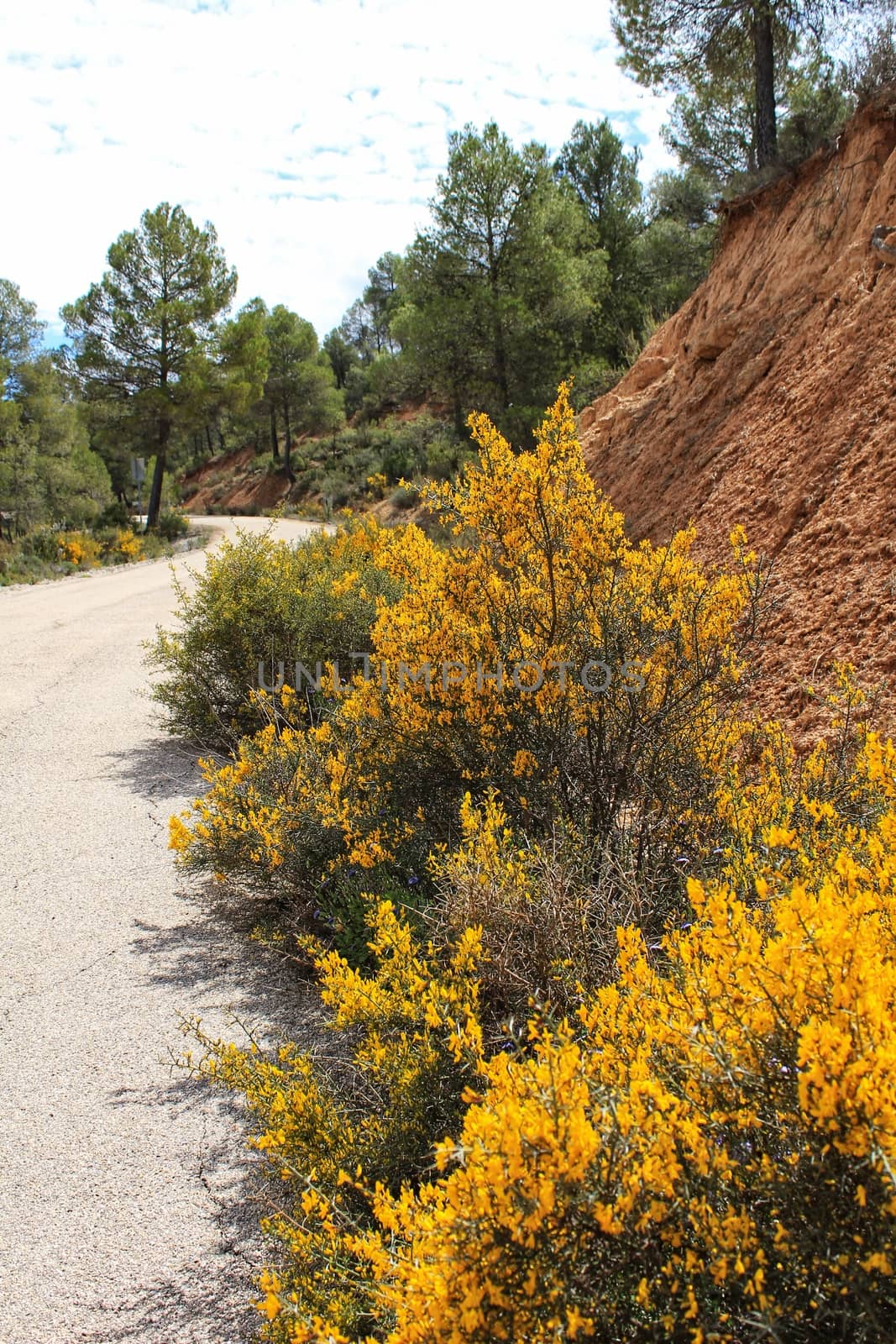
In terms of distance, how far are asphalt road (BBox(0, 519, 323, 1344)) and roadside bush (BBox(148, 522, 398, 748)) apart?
1.61 ft

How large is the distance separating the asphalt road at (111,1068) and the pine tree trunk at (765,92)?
32.8 ft

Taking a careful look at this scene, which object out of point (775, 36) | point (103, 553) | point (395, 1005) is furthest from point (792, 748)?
point (103, 553)

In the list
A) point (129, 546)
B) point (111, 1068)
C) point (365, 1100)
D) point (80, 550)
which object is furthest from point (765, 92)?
point (129, 546)

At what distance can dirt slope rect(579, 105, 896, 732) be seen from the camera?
472 centimetres

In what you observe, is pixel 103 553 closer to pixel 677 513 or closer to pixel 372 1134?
pixel 677 513

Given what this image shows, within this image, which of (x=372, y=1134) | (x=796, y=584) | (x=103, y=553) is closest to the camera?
(x=372, y=1134)

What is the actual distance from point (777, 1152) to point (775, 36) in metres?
14.4

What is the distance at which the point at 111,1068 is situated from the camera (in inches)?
114

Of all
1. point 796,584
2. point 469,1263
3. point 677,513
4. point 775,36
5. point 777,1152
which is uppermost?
point 775,36

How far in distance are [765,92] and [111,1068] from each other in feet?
40.4

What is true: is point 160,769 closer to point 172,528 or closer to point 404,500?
point 404,500

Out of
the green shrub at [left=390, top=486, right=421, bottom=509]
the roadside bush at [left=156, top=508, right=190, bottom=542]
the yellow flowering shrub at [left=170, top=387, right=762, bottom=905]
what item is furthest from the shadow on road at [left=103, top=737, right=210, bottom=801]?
the roadside bush at [left=156, top=508, right=190, bottom=542]

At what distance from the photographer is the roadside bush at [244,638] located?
6.36m

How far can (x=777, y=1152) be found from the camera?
4.47 feet
